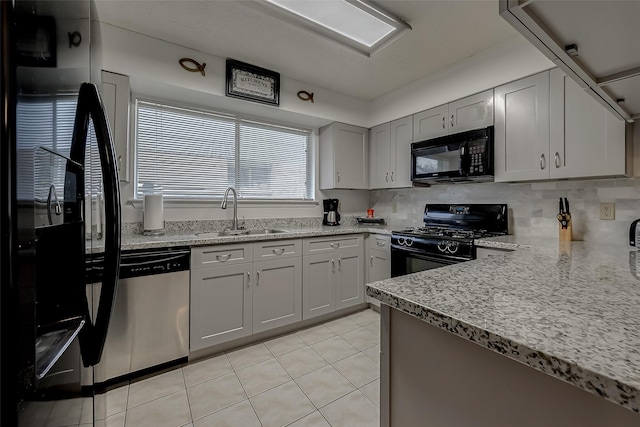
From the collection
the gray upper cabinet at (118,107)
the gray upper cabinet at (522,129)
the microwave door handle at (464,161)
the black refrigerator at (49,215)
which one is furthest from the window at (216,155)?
the gray upper cabinet at (522,129)

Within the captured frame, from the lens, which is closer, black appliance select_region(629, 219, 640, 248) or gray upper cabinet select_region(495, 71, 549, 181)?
black appliance select_region(629, 219, 640, 248)

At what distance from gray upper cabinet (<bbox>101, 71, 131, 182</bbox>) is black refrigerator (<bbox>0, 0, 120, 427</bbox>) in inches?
54.6

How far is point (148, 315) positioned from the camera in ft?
6.02

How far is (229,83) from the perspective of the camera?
245 centimetres

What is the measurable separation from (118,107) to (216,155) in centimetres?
92

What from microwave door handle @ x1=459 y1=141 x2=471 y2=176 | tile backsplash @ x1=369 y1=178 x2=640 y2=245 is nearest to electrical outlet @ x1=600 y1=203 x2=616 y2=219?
tile backsplash @ x1=369 y1=178 x2=640 y2=245

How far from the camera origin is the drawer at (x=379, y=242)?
286 centimetres

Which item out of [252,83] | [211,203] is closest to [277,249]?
[211,203]

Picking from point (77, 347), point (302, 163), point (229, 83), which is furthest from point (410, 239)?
point (77, 347)

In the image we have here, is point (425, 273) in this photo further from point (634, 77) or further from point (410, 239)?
point (410, 239)

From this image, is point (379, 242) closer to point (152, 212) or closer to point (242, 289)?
point (242, 289)

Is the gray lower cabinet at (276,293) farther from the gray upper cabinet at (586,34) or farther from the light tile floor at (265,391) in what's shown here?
the gray upper cabinet at (586,34)

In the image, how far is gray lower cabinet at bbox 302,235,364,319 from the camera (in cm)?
261

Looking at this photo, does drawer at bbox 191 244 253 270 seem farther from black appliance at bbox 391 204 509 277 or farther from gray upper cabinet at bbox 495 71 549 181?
gray upper cabinet at bbox 495 71 549 181
